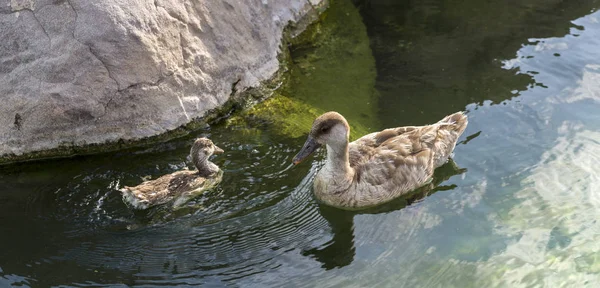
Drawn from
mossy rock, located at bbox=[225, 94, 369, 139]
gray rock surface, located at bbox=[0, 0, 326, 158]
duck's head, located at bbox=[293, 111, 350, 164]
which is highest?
gray rock surface, located at bbox=[0, 0, 326, 158]

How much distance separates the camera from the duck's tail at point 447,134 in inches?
295

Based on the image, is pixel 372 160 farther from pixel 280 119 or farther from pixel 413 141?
pixel 280 119

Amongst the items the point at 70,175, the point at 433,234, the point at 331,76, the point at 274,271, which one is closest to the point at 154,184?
the point at 70,175

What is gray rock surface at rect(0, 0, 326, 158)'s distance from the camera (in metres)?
7.42

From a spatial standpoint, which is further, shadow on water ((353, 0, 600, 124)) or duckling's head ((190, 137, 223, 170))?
shadow on water ((353, 0, 600, 124))

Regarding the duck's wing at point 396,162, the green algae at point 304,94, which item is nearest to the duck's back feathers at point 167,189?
the green algae at point 304,94

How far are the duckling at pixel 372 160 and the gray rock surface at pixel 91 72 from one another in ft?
7.23

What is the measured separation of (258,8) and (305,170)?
322 centimetres

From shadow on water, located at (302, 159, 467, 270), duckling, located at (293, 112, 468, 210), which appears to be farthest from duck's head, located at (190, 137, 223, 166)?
shadow on water, located at (302, 159, 467, 270)

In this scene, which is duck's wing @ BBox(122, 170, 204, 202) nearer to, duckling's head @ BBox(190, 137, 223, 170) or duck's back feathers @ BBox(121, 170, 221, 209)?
duck's back feathers @ BBox(121, 170, 221, 209)

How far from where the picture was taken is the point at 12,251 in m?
6.16

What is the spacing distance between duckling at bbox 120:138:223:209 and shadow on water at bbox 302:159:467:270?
1.37 meters

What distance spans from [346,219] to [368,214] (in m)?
0.26

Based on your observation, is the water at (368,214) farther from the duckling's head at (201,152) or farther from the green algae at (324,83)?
the duckling's head at (201,152)
